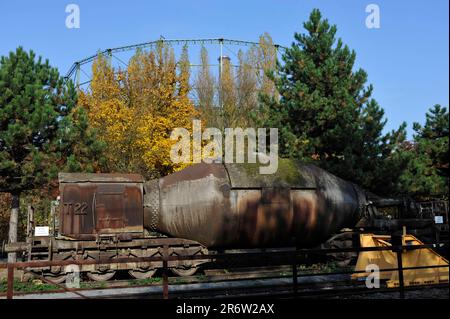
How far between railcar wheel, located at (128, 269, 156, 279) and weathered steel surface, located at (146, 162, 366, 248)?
49.3 inches

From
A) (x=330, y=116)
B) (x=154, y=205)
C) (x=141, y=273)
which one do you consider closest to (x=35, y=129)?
(x=154, y=205)

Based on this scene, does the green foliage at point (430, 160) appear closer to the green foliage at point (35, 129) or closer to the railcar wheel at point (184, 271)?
the railcar wheel at point (184, 271)

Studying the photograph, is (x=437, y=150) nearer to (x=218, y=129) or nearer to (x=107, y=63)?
(x=218, y=129)

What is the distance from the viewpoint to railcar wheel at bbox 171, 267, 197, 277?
12.7 meters

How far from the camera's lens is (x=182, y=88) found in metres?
28.2

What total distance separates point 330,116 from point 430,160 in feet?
23.3

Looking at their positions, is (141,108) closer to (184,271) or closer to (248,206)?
(184,271)

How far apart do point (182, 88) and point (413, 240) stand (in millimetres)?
20480

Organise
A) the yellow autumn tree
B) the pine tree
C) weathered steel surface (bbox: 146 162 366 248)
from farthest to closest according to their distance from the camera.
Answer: the yellow autumn tree, the pine tree, weathered steel surface (bbox: 146 162 366 248)

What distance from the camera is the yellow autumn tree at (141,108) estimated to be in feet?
73.1

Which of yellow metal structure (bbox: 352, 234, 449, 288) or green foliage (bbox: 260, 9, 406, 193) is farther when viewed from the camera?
green foliage (bbox: 260, 9, 406, 193)

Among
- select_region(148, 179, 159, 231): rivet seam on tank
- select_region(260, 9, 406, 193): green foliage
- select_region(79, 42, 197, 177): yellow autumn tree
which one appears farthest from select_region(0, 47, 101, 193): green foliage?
select_region(260, 9, 406, 193): green foliage

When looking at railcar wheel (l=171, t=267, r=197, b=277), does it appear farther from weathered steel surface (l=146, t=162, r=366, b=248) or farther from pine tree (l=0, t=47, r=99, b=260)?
pine tree (l=0, t=47, r=99, b=260)

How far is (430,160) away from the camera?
2234cm
